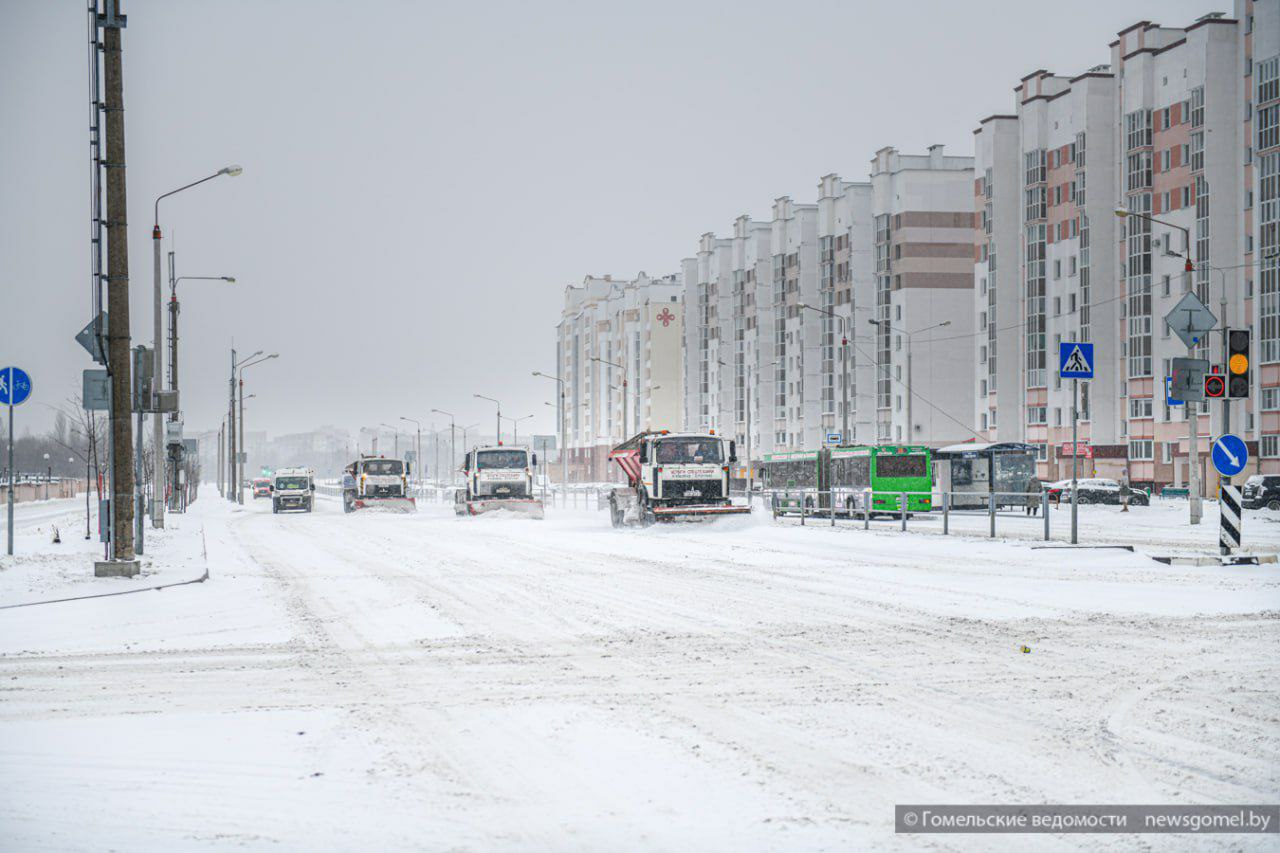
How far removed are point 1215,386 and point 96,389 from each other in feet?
60.4

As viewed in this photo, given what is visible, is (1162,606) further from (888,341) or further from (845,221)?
(845,221)

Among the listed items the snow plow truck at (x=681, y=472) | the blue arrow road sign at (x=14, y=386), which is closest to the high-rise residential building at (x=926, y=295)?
the snow plow truck at (x=681, y=472)

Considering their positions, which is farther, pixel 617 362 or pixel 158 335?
pixel 617 362

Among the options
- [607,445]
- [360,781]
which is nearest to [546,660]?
[360,781]

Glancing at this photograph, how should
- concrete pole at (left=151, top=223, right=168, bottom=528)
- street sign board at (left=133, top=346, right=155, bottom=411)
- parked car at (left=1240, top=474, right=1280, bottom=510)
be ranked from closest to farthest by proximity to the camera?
street sign board at (left=133, top=346, right=155, bottom=411), concrete pole at (left=151, top=223, right=168, bottom=528), parked car at (left=1240, top=474, right=1280, bottom=510)

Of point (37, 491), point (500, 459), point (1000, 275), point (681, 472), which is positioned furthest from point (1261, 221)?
point (37, 491)

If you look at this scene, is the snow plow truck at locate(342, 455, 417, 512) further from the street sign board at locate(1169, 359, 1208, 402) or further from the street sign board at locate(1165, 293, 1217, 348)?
the street sign board at locate(1169, 359, 1208, 402)

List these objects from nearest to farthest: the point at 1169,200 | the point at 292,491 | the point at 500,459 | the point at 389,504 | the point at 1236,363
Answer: the point at 1236,363
the point at 500,459
the point at 389,504
the point at 292,491
the point at 1169,200

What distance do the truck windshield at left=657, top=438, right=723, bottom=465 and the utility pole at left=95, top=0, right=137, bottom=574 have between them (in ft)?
61.6

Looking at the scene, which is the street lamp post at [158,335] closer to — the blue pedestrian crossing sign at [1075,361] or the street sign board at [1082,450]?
the blue pedestrian crossing sign at [1075,361]

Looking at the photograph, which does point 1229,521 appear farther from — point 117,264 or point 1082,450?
point 1082,450

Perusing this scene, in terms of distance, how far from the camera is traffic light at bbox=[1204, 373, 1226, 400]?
19.5 metres

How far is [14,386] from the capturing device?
829 inches

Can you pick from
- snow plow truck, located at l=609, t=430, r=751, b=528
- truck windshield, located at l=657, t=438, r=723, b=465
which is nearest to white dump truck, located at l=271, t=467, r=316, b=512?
snow plow truck, located at l=609, t=430, r=751, b=528
